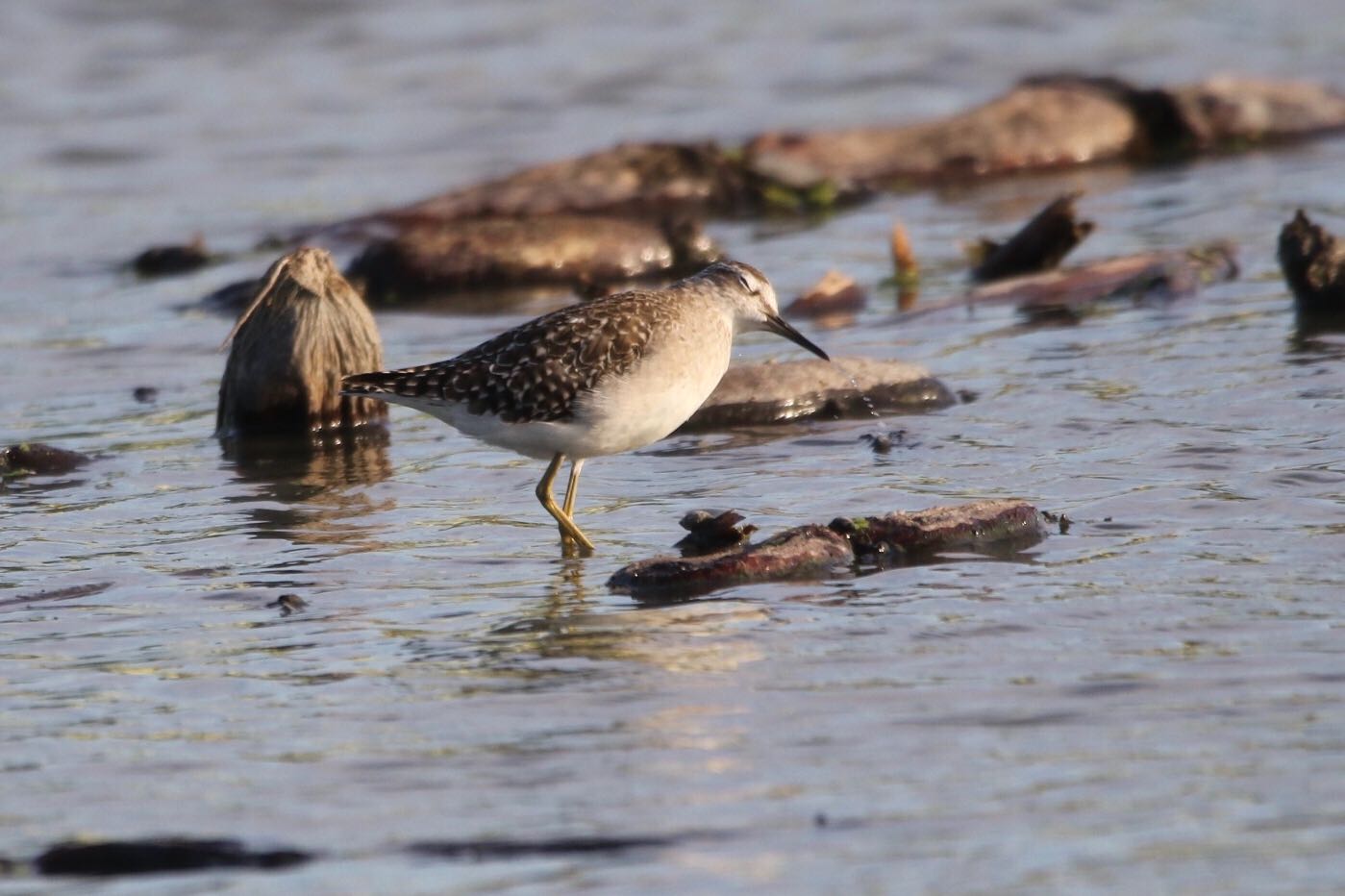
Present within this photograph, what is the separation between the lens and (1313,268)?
39.6 feet

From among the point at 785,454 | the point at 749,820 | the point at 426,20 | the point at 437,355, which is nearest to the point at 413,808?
the point at 749,820

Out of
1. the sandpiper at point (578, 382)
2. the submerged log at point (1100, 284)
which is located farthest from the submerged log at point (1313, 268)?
the sandpiper at point (578, 382)

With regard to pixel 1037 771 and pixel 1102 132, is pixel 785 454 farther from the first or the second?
pixel 1102 132

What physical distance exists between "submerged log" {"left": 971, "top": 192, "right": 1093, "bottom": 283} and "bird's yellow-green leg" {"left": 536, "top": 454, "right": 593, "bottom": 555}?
5177 mm

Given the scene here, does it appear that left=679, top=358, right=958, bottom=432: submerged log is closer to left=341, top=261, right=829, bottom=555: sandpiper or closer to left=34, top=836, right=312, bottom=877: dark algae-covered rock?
left=341, top=261, right=829, bottom=555: sandpiper

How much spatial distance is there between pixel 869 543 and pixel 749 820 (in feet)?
8.89

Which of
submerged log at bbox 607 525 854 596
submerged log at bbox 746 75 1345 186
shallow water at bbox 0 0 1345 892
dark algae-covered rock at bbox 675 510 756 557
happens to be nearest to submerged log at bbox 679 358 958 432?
shallow water at bbox 0 0 1345 892

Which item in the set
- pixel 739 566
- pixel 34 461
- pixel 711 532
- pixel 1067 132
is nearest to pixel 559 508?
pixel 711 532

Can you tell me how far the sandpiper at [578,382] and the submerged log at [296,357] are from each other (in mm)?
1866

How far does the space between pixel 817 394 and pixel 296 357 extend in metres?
2.84

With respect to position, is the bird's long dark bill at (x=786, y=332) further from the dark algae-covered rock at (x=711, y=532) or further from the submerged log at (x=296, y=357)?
the submerged log at (x=296, y=357)

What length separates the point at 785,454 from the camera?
1009cm

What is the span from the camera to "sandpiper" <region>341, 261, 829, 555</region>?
28.9 ft

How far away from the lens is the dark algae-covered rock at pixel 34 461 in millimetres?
10281
